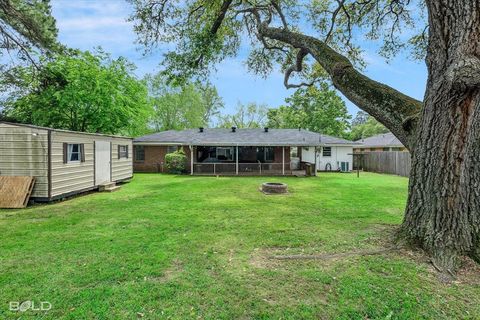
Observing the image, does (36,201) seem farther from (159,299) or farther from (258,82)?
(258,82)

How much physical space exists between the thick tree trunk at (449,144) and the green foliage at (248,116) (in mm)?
40354

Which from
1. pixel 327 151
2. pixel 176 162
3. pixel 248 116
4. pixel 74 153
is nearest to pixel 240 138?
pixel 176 162

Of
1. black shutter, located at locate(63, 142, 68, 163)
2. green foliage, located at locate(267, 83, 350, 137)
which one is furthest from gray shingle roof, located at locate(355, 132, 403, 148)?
black shutter, located at locate(63, 142, 68, 163)

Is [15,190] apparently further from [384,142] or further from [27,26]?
[384,142]

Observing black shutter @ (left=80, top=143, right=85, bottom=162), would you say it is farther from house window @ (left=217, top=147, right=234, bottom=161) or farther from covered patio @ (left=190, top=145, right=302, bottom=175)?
house window @ (left=217, top=147, right=234, bottom=161)

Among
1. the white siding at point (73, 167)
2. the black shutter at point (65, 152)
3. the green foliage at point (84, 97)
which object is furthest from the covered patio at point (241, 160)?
the black shutter at point (65, 152)

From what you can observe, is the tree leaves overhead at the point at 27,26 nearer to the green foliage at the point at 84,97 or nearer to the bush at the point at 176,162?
the green foliage at the point at 84,97

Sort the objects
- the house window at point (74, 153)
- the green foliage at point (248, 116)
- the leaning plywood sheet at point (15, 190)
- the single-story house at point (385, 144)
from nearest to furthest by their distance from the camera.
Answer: the leaning plywood sheet at point (15, 190), the house window at point (74, 153), the single-story house at point (385, 144), the green foliage at point (248, 116)

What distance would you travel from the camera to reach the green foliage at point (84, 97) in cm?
1578

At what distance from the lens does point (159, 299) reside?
3.05 meters

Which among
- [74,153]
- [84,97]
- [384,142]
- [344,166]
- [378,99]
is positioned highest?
[84,97]

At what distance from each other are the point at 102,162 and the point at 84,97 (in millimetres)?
7281

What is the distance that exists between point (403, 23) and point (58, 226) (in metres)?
11.2

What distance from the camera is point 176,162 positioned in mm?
17984
